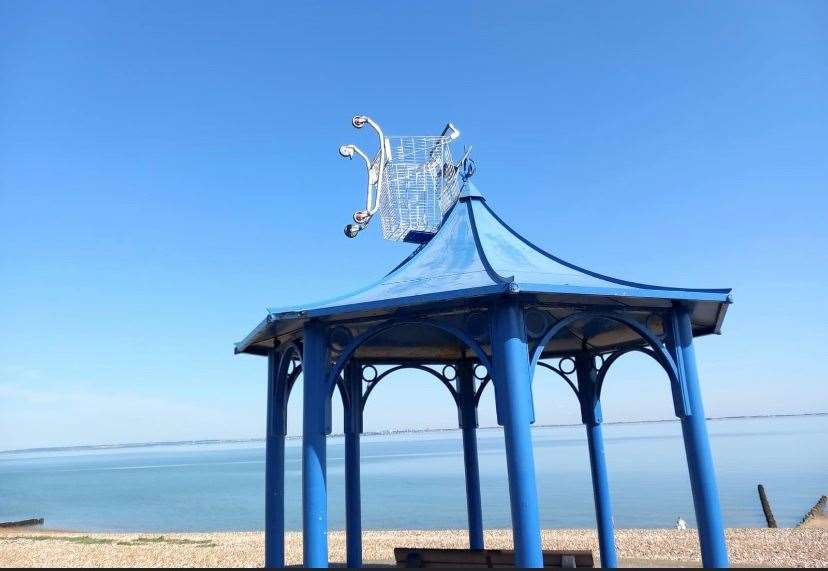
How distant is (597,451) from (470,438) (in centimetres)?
281

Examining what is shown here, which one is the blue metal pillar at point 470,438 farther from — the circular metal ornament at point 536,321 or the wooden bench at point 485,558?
the circular metal ornament at point 536,321

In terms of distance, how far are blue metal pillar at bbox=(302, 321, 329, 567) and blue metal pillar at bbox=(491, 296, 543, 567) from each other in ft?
9.45

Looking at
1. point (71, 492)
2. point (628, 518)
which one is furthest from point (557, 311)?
point (71, 492)

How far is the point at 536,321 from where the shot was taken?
9891mm

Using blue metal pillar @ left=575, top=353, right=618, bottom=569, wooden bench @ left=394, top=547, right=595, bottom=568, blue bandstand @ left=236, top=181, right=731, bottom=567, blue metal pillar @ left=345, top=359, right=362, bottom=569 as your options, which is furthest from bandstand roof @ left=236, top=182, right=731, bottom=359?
wooden bench @ left=394, top=547, right=595, bottom=568

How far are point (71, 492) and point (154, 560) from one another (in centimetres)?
7872

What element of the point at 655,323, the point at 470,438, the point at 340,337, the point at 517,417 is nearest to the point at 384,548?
the point at 470,438

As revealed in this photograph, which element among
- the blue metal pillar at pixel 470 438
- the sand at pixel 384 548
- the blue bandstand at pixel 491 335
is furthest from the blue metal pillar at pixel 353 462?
the sand at pixel 384 548

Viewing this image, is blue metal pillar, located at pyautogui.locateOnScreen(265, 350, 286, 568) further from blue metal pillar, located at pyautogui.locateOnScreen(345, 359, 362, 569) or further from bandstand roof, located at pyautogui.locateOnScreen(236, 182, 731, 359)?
blue metal pillar, located at pyautogui.locateOnScreen(345, 359, 362, 569)

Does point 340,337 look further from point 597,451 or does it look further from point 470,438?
point 597,451

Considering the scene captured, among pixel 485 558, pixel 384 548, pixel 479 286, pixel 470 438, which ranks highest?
pixel 479 286

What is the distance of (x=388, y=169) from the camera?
12609mm

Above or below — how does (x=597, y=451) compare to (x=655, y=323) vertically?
below

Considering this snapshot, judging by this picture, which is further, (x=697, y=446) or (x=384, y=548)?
(x=384, y=548)
